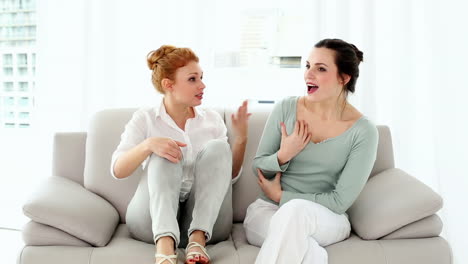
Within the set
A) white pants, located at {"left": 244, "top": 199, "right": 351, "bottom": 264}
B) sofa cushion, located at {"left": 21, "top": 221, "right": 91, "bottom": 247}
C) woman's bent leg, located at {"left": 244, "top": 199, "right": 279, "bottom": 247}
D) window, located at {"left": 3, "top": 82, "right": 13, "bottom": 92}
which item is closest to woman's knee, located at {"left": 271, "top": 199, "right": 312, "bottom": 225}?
white pants, located at {"left": 244, "top": 199, "right": 351, "bottom": 264}

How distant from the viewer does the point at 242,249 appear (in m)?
2.20

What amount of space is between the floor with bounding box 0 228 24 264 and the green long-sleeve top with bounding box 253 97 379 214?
153 centimetres

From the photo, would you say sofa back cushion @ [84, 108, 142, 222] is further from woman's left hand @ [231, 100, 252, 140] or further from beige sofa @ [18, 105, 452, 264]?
woman's left hand @ [231, 100, 252, 140]

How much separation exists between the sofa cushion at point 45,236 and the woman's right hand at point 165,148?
45cm

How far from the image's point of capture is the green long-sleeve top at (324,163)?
225 centimetres

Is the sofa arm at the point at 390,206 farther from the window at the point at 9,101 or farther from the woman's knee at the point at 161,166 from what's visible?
A: the window at the point at 9,101

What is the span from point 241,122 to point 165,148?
43 cm

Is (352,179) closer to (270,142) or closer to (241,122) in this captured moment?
(270,142)

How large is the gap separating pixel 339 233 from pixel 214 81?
1559 millimetres

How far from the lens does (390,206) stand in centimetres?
227

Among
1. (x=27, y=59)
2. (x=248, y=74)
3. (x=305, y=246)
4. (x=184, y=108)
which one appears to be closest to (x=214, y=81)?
(x=248, y=74)

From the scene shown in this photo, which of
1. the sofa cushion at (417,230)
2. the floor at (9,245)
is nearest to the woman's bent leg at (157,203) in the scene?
the sofa cushion at (417,230)

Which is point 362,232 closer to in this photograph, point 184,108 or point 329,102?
point 329,102

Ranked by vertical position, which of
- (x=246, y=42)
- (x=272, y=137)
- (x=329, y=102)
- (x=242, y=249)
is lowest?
(x=242, y=249)
